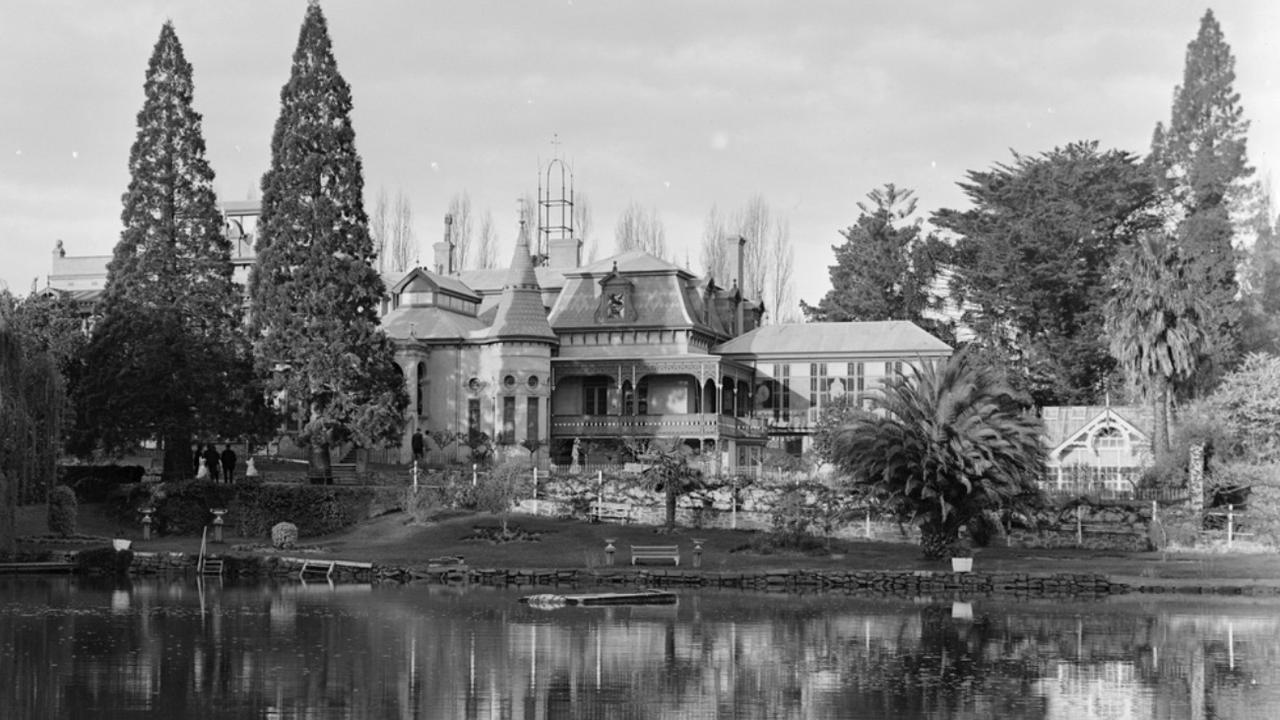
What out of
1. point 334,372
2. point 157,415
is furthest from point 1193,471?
point 157,415

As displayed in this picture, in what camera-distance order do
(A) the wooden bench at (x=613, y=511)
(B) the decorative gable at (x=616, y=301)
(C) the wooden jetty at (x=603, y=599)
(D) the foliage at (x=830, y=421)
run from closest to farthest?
(C) the wooden jetty at (x=603, y=599) < (D) the foliage at (x=830, y=421) < (A) the wooden bench at (x=613, y=511) < (B) the decorative gable at (x=616, y=301)

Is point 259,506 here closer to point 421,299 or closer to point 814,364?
point 421,299

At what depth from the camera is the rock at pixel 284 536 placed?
44750mm

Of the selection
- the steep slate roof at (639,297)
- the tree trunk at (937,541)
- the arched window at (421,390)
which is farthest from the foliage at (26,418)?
the tree trunk at (937,541)

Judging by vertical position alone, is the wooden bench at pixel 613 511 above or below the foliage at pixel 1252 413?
below

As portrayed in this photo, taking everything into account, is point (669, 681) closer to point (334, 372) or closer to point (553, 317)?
point (334, 372)

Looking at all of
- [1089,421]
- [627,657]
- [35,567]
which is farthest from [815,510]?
[35,567]

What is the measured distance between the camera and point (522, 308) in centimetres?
5897

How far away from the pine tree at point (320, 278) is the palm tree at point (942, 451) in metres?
17.3

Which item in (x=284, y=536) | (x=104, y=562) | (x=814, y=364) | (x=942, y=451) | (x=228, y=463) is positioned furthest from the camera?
(x=814, y=364)

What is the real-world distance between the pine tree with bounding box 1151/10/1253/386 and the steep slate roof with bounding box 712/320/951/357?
11.8m

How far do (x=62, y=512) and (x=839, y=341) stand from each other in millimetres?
28605

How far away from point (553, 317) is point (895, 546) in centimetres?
2189

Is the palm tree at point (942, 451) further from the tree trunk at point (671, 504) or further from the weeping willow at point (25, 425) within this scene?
the weeping willow at point (25, 425)
